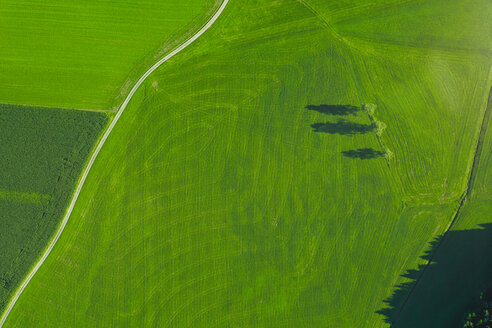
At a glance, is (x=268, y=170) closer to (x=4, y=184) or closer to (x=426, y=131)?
(x=426, y=131)

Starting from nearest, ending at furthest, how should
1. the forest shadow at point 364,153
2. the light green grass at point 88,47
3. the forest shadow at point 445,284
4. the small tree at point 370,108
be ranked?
the forest shadow at point 445,284 → the small tree at point 370,108 → the forest shadow at point 364,153 → the light green grass at point 88,47

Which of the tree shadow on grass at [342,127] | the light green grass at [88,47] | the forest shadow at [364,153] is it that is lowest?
the forest shadow at [364,153]

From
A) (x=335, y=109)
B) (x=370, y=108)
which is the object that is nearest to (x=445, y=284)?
(x=370, y=108)

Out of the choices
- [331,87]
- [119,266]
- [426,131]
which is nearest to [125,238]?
[119,266]

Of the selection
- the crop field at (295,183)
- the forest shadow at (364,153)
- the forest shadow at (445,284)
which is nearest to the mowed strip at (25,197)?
the crop field at (295,183)

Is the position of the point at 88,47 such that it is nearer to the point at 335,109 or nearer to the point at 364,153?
the point at 335,109

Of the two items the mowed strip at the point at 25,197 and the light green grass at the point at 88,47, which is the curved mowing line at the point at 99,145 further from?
the mowed strip at the point at 25,197

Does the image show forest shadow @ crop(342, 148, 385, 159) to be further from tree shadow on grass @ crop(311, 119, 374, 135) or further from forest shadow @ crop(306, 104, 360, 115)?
forest shadow @ crop(306, 104, 360, 115)
